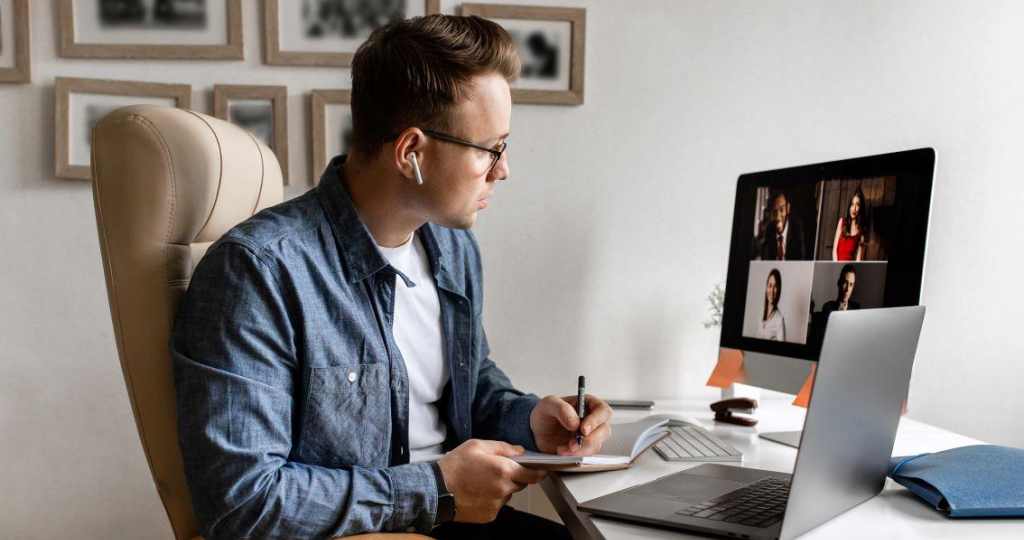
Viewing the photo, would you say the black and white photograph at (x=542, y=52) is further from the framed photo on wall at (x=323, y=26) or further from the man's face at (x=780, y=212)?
the man's face at (x=780, y=212)

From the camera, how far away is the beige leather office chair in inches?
45.3

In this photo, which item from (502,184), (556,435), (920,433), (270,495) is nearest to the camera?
(270,495)

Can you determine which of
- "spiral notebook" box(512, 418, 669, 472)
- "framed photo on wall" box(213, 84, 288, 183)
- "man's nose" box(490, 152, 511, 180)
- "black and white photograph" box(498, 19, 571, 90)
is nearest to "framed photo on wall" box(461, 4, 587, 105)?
"black and white photograph" box(498, 19, 571, 90)

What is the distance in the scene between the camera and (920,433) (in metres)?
1.64

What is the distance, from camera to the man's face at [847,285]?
1489mm

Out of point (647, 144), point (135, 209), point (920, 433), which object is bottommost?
point (920, 433)

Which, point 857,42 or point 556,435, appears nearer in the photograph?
point 556,435

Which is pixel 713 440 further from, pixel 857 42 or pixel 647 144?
pixel 857 42

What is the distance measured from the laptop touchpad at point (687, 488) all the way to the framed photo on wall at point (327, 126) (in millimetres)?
1062

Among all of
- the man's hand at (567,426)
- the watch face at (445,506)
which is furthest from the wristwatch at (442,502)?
the man's hand at (567,426)

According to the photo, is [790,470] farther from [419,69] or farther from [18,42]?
[18,42]

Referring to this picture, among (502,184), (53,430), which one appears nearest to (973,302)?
(502,184)

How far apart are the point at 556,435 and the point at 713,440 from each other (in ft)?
0.92

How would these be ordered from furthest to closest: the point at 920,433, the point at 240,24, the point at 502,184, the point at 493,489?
the point at 502,184 → the point at 240,24 → the point at 920,433 → the point at 493,489
